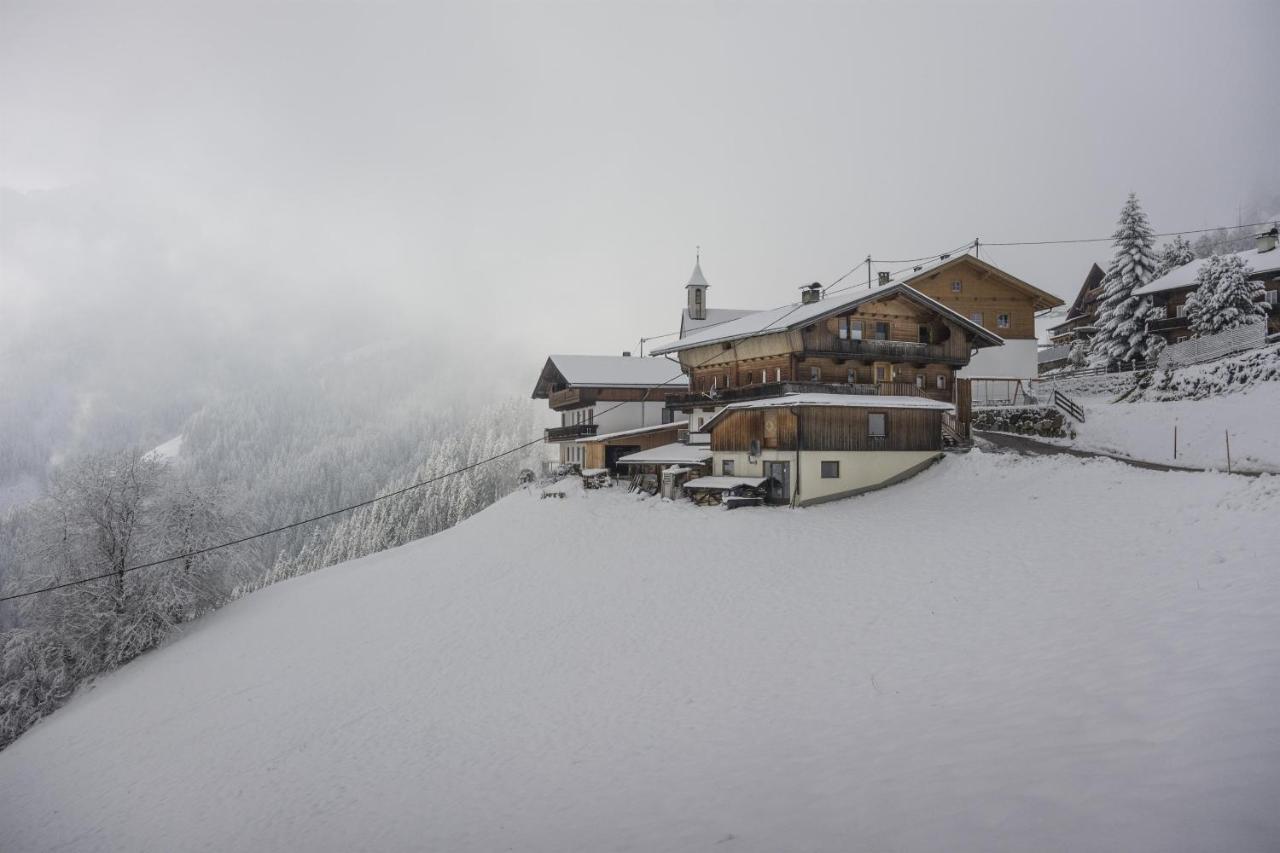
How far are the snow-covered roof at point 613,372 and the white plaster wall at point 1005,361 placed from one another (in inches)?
882

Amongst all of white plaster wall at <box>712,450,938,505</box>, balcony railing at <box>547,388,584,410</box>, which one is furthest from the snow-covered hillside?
balcony railing at <box>547,388,584,410</box>

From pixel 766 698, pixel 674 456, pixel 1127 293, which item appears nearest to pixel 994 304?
pixel 1127 293

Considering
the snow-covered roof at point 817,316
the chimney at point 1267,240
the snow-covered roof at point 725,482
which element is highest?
the chimney at point 1267,240

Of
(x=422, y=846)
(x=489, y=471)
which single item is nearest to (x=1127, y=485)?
(x=422, y=846)

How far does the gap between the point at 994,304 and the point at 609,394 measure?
30751mm

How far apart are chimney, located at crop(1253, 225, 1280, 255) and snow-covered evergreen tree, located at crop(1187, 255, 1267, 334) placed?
10.7m

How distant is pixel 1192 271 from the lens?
5134 centimetres

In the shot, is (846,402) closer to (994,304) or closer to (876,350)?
(876,350)

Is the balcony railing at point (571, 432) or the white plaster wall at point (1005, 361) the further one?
the balcony railing at point (571, 432)

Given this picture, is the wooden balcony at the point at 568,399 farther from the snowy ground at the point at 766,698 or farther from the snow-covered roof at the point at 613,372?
the snowy ground at the point at 766,698

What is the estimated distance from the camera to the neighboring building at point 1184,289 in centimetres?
4753

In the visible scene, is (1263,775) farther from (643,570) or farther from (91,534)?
(91,534)

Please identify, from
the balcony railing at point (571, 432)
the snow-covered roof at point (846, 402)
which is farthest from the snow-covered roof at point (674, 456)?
the balcony railing at point (571, 432)

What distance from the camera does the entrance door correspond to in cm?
3309
